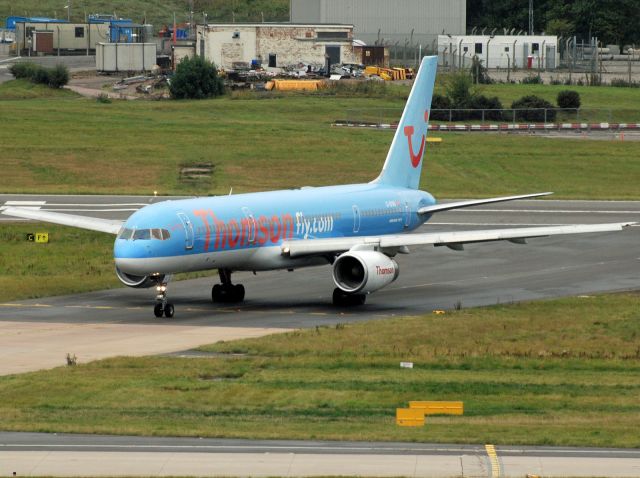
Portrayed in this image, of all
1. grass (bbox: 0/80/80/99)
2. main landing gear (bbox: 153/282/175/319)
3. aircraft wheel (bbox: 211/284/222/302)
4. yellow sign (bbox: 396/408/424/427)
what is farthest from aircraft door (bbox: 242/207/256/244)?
grass (bbox: 0/80/80/99)

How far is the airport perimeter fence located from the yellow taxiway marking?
91026 mm

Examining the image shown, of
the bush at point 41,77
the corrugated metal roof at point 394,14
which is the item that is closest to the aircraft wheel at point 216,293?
the bush at point 41,77

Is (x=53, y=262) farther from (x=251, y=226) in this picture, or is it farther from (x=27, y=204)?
(x=27, y=204)

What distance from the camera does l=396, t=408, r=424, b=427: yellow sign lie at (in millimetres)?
32188

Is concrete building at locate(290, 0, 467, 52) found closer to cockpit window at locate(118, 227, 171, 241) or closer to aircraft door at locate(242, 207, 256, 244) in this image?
aircraft door at locate(242, 207, 256, 244)

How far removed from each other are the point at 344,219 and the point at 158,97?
3315 inches

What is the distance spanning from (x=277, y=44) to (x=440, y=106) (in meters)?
39.6

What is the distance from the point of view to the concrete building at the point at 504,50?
6555 inches

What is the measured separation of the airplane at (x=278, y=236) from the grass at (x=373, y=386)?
12.7ft

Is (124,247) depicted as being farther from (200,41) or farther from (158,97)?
(200,41)

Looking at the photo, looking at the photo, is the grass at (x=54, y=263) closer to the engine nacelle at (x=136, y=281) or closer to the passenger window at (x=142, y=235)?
the engine nacelle at (x=136, y=281)

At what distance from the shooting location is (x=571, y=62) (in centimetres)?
17162

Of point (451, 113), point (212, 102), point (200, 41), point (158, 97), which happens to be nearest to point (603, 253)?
point (451, 113)

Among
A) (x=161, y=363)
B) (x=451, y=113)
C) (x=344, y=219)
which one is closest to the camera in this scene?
(x=161, y=363)
